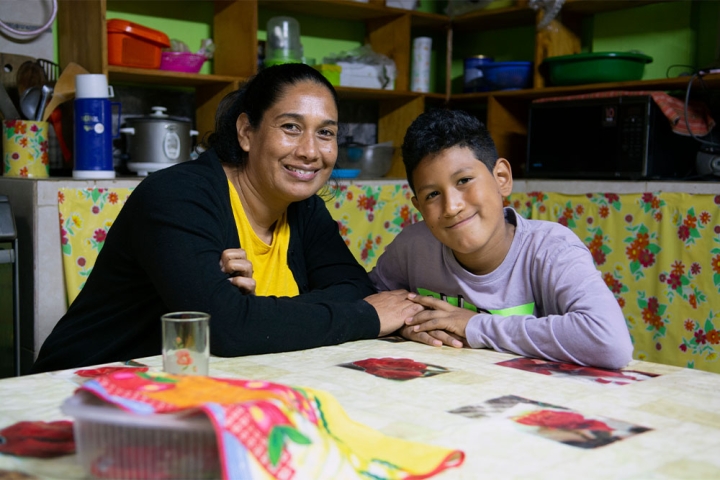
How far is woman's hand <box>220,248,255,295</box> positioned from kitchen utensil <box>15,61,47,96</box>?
61.1 inches

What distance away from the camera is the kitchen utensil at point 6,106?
250cm

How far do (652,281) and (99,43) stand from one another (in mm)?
2165

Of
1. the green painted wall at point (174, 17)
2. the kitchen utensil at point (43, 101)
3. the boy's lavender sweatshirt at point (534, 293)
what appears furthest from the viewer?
the green painted wall at point (174, 17)

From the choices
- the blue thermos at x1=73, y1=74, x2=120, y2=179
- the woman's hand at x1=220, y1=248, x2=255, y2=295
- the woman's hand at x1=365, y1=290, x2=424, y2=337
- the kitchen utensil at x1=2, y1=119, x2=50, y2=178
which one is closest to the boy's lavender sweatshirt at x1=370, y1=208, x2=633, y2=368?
the woman's hand at x1=365, y1=290, x2=424, y2=337

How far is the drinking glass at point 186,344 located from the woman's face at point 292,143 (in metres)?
0.74

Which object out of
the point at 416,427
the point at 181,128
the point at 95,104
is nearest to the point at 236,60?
the point at 181,128

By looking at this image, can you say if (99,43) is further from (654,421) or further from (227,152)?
(654,421)

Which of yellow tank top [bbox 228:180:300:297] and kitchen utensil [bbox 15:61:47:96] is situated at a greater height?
kitchen utensil [bbox 15:61:47:96]

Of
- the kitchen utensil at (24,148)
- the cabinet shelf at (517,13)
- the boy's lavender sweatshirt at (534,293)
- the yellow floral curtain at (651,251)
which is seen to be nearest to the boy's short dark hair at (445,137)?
the boy's lavender sweatshirt at (534,293)

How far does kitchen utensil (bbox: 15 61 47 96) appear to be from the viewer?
2.61m

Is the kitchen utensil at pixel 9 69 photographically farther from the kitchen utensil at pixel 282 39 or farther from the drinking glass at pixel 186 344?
the drinking glass at pixel 186 344

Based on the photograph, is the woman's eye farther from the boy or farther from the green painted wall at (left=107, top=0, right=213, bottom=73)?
the green painted wall at (left=107, top=0, right=213, bottom=73)

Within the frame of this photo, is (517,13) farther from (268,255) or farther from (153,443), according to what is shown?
(153,443)

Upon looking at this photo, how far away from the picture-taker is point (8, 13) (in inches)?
106
